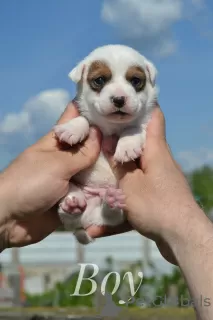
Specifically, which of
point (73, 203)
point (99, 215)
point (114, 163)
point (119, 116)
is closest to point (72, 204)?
point (73, 203)

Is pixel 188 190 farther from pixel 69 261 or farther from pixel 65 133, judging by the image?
pixel 69 261

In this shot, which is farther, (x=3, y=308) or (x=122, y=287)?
(x=3, y=308)

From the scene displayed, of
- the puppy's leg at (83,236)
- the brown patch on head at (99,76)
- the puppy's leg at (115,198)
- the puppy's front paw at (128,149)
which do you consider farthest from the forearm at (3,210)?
the brown patch on head at (99,76)

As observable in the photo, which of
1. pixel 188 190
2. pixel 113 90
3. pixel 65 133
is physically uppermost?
pixel 113 90

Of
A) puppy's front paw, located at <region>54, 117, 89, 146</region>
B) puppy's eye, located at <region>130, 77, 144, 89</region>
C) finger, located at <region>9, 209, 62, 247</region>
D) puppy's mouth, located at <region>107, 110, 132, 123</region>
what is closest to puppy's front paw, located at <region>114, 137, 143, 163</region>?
puppy's mouth, located at <region>107, 110, 132, 123</region>

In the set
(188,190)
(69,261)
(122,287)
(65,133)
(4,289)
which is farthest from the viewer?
(69,261)

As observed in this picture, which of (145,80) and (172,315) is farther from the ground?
(145,80)

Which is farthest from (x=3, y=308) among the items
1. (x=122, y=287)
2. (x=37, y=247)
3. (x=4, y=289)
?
(x=37, y=247)
